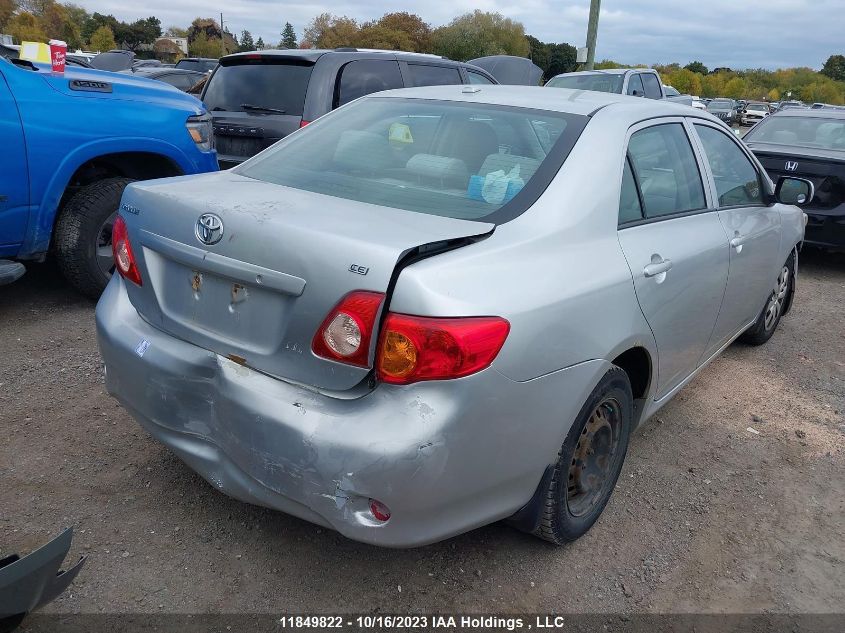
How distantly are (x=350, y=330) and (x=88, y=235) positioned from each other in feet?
10.9

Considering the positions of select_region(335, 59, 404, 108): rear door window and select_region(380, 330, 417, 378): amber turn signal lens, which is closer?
select_region(380, 330, 417, 378): amber turn signal lens

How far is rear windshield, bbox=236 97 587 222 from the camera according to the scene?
2486 mm

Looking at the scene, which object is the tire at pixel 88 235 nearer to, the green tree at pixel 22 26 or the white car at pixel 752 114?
the white car at pixel 752 114

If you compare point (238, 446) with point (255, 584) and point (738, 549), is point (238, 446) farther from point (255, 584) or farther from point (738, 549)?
point (738, 549)

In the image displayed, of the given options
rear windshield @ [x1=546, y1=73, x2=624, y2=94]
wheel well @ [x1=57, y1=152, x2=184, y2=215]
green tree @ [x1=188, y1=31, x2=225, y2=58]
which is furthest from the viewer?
green tree @ [x1=188, y1=31, x2=225, y2=58]

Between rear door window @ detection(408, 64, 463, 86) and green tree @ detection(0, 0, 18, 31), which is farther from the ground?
rear door window @ detection(408, 64, 463, 86)

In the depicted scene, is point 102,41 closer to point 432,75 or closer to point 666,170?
point 432,75

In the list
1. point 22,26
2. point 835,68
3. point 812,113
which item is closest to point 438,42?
point 22,26

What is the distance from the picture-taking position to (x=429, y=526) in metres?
2.09

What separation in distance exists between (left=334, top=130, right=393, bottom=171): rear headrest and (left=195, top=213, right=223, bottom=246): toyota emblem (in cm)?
73

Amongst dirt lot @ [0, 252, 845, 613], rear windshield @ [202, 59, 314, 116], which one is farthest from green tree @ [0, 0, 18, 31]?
dirt lot @ [0, 252, 845, 613]

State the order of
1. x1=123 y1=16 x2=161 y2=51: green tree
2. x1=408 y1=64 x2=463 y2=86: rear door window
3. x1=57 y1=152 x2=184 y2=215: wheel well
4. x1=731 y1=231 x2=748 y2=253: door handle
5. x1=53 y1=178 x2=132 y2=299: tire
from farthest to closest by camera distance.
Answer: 1. x1=123 y1=16 x2=161 y2=51: green tree
2. x1=408 y1=64 x2=463 y2=86: rear door window
3. x1=57 y1=152 x2=184 y2=215: wheel well
4. x1=53 y1=178 x2=132 y2=299: tire
5. x1=731 y1=231 x2=748 y2=253: door handle

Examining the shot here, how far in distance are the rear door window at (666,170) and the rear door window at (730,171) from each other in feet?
0.87

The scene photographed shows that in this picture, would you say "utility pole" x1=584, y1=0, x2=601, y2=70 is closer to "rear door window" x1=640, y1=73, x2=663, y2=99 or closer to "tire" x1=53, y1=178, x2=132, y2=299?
"rear door window" x1=640, y1=73, x2=663, y2=99
